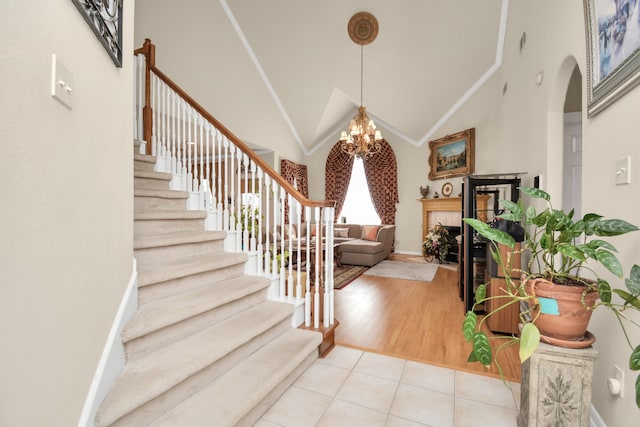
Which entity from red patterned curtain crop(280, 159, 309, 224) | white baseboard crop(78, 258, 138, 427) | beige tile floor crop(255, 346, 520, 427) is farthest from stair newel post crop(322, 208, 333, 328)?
red patterned curtain crop(280, 159, 309, 224)

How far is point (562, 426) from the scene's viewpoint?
134 centimetres

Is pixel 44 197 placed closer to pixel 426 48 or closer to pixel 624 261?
pixel 624 261

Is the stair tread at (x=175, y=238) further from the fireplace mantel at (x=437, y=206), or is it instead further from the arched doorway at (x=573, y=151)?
the fireplace mantel at (x=437, y=206)

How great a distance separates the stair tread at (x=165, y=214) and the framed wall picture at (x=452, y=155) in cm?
537

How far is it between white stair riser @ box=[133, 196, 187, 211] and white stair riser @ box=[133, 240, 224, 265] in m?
0.57

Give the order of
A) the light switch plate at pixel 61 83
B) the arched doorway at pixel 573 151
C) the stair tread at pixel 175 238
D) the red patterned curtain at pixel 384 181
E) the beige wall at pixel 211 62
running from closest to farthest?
the light switch plate at pixel 61 83 → the stair tread at pixel 175 238 → the arched doorway at pixel 573 151 → the beige wall at pixel 211 62 → the red patterned curtain at pixel 384 181

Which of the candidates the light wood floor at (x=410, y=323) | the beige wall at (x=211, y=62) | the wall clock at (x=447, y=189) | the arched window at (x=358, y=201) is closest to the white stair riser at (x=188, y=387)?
the light wood floor at (x=410, y=323)

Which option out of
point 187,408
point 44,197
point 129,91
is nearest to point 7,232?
point 44,197

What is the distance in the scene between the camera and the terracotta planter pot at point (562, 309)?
1239 millimetres

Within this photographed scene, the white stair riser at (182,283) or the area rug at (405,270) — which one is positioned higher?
the white stair riser at (182,283)

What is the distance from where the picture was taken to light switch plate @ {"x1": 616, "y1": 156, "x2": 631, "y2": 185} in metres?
1.31

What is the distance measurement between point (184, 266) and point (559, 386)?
2.19 m

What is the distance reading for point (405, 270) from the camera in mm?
5555

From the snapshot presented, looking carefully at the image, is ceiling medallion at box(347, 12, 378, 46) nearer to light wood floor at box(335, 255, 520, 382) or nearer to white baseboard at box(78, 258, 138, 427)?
light wood floor at box(335, 255, 520, 382)
